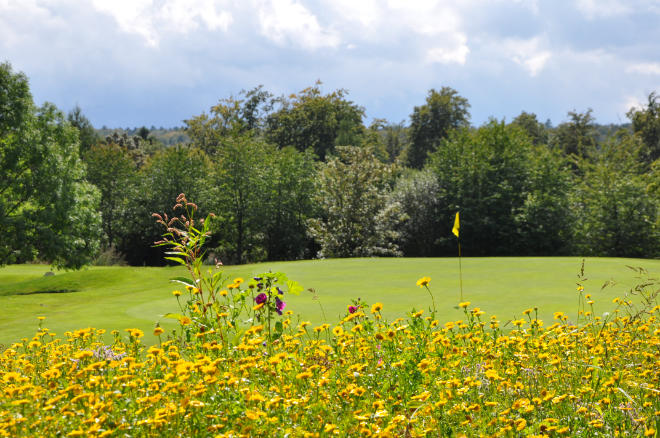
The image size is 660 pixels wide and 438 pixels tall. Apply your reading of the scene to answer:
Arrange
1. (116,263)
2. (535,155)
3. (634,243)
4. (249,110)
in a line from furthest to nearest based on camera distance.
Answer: (249,110) < (535,155) < (116,263) < (634,243)

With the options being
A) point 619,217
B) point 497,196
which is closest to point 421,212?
point 497,196

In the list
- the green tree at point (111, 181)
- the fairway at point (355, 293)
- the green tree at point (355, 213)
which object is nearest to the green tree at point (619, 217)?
the green tree at point (355, 213)

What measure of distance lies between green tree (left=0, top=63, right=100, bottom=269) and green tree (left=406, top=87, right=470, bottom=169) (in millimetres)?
38492

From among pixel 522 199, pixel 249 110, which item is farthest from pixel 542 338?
pixel 249 110

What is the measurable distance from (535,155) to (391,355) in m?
34.9

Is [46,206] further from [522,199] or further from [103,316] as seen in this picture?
[522,199]

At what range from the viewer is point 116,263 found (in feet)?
105

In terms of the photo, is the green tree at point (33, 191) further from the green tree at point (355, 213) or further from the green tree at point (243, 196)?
the green tree at point (355, 213)

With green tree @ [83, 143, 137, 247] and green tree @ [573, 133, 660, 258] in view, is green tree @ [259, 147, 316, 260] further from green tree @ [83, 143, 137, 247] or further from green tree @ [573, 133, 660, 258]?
green tree @ [573, 133, 660, 258]

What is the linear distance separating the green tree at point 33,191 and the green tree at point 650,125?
4975 cm

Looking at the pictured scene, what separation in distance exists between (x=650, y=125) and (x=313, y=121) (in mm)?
32766

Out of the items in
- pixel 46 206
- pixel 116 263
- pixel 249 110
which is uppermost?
pixel 249 110

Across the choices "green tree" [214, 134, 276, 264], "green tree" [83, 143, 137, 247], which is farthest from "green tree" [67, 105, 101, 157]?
"green tree" [214, 134, 276, 264]

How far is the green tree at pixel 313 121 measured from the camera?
49.2 meters
